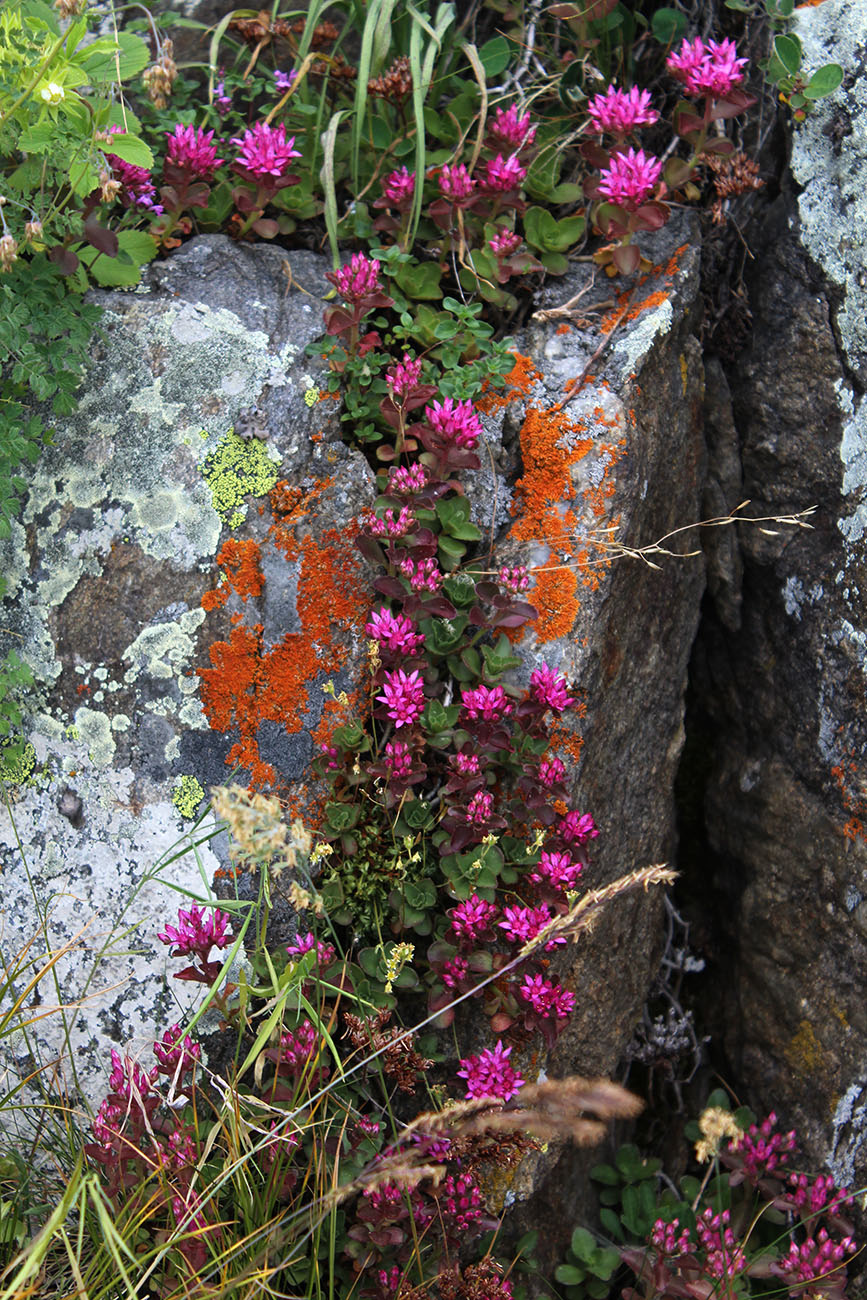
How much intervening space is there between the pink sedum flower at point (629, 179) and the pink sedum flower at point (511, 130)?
0.92ft

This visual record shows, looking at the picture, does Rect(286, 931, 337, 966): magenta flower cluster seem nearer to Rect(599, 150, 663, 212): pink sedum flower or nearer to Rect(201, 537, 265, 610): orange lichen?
Rect(201, 537, 265, 610): orange lichen

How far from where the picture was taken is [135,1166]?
2232 millimetres

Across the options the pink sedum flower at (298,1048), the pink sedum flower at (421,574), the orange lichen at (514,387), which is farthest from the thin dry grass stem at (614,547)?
the pink sedum flower at (298,1048)

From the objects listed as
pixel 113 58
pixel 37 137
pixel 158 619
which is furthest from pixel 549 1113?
pixel 113 58

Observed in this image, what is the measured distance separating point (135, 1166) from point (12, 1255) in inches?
11.8

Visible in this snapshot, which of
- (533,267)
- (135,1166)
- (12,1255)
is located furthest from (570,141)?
(12,1255)

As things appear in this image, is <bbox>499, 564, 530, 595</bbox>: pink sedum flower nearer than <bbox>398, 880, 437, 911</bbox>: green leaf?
No

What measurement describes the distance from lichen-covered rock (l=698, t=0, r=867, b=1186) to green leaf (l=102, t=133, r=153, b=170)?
1.86 meters

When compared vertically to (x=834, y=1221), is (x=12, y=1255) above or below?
below

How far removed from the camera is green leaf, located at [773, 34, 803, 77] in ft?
9.57

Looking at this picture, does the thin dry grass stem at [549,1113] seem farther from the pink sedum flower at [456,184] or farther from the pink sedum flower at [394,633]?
the pink sedum flower at [456,184]

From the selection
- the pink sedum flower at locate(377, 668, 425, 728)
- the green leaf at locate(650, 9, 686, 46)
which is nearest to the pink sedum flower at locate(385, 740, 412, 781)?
the pink sedum flower at locate(377, 668, 425, 728)

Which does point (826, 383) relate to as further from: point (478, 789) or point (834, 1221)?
point (834, 1221)

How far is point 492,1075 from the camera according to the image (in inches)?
92.8
